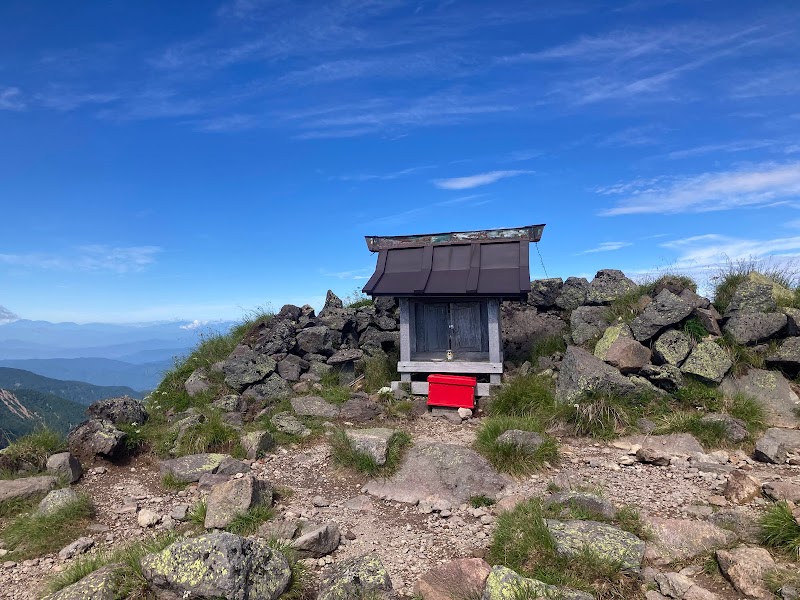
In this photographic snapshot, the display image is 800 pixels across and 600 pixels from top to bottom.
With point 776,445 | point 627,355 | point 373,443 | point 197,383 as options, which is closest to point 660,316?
point 627,355

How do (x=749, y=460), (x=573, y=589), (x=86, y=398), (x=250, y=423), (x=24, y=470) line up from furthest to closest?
(x=86, y=398) < (x=250, y=423) < (x=24, y=470) < (x=749, y=460) < (x=573, y=589)

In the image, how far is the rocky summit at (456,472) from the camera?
5082mm

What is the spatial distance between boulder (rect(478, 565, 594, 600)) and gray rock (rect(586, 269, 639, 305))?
425 inches

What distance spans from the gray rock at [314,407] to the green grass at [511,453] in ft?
13.4

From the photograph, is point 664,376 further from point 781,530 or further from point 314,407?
point 314,407

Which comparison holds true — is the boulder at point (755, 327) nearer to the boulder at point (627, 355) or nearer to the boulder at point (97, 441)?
the boulder at point (627, 355)

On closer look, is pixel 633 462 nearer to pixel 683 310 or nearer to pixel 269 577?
pixel 683 310

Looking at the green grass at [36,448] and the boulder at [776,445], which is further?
A: the green grass at [36,448]

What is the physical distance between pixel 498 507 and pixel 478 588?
2235mm

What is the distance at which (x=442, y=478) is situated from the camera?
808cm

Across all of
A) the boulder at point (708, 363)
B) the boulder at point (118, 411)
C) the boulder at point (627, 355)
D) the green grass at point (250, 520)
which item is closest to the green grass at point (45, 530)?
the green grass at point (250, 520)

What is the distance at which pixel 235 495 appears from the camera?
709cm

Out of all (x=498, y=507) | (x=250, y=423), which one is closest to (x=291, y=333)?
(x=250, y=423)

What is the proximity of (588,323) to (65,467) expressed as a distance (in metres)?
13.0
